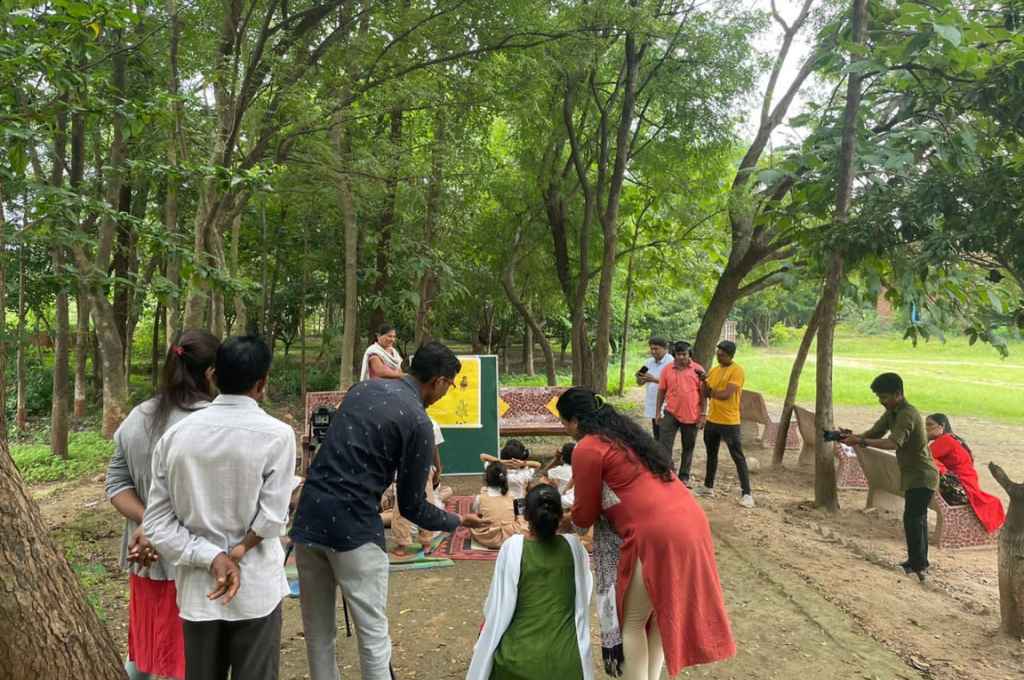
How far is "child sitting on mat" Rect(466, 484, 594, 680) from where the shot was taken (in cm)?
254

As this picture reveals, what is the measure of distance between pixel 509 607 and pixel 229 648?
1.02 m

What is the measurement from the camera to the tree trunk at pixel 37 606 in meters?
2.12

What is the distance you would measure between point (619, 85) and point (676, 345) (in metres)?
5.25

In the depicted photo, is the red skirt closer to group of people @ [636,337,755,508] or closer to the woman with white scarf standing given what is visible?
the woman with white scarf standing

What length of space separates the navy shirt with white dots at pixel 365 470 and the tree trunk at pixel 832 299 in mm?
4258

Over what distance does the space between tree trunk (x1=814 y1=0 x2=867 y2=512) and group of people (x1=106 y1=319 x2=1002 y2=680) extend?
3719 millimetres

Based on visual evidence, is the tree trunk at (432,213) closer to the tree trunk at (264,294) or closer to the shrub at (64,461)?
the tree trunk at (264,294)

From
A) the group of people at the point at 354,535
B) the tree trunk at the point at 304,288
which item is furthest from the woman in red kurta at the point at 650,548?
the tree trunk at the point at 304,288

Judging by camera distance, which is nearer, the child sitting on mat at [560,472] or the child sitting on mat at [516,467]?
the child sitting on mat at [560,472]

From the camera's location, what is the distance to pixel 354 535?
97.0 inches

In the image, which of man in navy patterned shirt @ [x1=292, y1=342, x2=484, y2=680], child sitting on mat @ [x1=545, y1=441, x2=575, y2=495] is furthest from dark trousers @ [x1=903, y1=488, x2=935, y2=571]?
man in navy patterned shirt @ [x1=292, y1=342, x2=484, y2=680]

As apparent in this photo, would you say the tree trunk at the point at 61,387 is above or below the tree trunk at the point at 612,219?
below

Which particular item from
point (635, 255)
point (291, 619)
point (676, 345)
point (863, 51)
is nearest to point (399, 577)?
point (291, 619)

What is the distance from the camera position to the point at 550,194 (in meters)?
12.5
